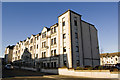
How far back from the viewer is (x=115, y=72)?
16875mm

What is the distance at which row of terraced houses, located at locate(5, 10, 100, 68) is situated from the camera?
2755 centimetres

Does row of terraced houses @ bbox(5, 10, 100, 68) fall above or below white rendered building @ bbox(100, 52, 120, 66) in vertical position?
above

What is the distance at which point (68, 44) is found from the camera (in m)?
27.3

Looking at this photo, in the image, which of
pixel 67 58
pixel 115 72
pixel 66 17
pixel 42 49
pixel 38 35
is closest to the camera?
pixel 115 72

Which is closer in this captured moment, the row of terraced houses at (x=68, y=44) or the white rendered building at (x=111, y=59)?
the row of terraced houses at (x=68, y=44)

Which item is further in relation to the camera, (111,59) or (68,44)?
(111,59)

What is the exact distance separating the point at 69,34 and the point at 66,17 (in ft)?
15.8

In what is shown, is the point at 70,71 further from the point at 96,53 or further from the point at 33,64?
the point at 33,64

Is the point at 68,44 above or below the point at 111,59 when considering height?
above

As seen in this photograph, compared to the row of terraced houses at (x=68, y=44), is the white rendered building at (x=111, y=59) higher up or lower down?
lower down

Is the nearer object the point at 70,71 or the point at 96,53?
the point at 70,71

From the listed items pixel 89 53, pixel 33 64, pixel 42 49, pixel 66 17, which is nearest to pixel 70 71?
pixel 89 53

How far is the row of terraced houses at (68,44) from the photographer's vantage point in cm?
2755

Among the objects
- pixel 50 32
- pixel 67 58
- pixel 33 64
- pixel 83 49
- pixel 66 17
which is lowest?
pixel 33 64
